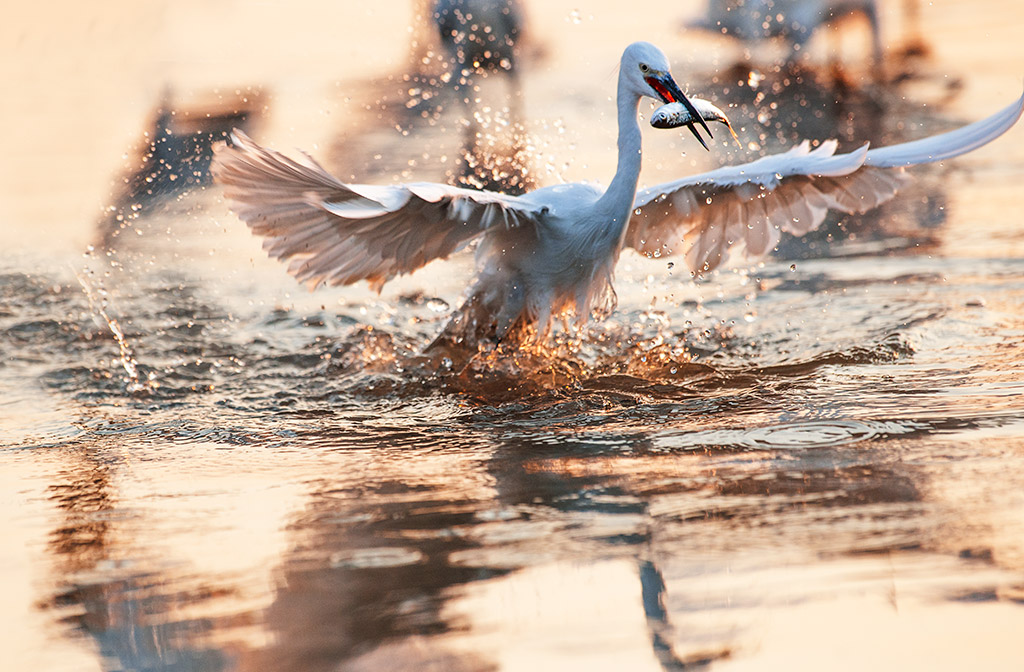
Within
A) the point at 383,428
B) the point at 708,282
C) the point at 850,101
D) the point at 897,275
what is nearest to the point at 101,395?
the point at 383,428

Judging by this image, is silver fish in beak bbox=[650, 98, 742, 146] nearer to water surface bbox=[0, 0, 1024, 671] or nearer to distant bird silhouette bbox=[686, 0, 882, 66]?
water surface bbox=[0, 0, 1024, 671]

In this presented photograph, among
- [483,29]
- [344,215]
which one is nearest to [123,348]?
[344,215]

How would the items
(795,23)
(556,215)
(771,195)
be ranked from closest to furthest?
1. (556,215)
2. (771,195)
3. (795,23)

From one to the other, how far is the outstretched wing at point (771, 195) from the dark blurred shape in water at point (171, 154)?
13.1 feet

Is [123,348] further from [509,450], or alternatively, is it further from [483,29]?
[483,29]

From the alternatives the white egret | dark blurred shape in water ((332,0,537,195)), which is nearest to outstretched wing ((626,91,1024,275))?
the white egret

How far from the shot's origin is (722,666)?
265 cm

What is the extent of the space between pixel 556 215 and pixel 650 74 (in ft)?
2.34

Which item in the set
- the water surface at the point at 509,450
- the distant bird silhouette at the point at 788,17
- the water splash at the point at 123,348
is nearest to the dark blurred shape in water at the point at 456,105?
the water surface at the point at 509,450

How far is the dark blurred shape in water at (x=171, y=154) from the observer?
8.61 metres

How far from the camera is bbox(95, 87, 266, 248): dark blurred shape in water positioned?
28.2 ft

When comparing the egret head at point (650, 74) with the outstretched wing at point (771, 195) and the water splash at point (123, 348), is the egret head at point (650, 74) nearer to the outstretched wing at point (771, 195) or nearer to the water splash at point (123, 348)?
the outstretched wing at point (771, 195)

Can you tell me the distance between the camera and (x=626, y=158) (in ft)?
16.2

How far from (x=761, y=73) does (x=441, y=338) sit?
23.9ft
